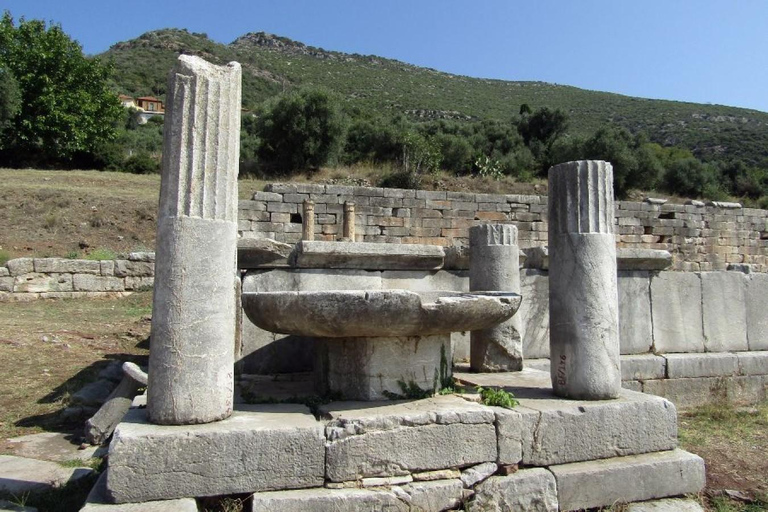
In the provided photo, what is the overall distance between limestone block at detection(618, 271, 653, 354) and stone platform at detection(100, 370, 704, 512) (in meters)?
2.77

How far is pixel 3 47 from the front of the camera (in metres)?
26.8

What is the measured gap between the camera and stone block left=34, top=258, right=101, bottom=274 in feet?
40.4

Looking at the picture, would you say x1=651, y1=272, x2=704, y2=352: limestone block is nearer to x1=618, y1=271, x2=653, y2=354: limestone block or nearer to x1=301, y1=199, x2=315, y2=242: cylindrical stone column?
x1=618, y1=271, x2=653, y2=354: limestone block

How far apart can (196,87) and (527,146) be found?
3358 cm

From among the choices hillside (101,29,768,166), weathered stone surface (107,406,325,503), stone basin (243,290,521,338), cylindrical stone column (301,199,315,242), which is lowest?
weathered stone surface (107,406,325,503)

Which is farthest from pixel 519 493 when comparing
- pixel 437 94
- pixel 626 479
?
pixel 437 94

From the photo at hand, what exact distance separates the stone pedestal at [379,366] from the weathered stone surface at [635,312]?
339cm

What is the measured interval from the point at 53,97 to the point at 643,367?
27.8 meters

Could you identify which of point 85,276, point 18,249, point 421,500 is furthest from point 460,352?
Result: point 18,249

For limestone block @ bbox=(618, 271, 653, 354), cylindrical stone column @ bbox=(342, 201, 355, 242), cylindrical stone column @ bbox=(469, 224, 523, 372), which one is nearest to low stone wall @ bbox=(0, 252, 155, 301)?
cylindrical stone column @ bbox=(342, 201, 355, 242)

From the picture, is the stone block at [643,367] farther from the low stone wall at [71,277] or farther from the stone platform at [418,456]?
the low stone wall at [71,277]

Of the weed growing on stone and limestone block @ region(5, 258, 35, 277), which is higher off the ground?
limestone block @ region(5, 258, 35, 277)

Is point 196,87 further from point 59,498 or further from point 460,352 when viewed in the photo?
point 460,352

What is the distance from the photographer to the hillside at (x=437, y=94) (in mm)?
43875
